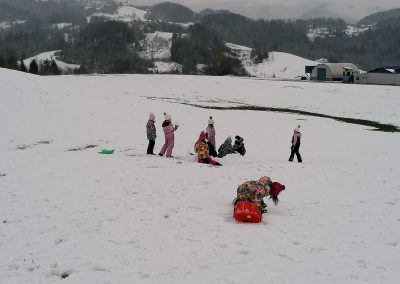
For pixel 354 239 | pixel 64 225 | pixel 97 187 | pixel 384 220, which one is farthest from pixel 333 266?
pixel 97 187

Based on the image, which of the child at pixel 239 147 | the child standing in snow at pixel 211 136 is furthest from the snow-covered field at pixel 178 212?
the child standing in snow at pixel 211 136

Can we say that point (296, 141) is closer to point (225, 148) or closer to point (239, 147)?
point (239, 147)

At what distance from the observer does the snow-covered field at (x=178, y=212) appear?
A: 8219 mm

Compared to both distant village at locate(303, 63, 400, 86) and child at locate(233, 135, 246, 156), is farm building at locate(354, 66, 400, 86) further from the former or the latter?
child at locate(233, 135, 246, 156)

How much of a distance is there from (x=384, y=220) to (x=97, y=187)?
9280 mm

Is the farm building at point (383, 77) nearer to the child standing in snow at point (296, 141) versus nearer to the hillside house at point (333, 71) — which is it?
the hillside house at point (333, 71)

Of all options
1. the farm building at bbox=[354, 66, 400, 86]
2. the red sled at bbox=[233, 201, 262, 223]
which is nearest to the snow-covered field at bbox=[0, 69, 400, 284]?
the red sled at bbox=[233, 201, 262, 223]

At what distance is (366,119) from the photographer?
4381 cm

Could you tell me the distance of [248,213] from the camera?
35.7 feet

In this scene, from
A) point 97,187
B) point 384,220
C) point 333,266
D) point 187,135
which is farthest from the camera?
point 187,135

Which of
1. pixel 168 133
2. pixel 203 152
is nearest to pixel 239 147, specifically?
pixel 203 152

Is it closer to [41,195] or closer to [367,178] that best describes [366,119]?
[367,178]

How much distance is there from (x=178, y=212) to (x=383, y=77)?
98.8m

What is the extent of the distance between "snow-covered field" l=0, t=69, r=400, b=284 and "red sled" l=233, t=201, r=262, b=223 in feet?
0.80
